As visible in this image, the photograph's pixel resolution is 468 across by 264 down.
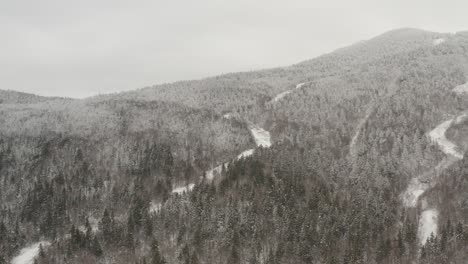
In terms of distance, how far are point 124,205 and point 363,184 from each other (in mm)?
66224

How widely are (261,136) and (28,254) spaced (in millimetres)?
90244

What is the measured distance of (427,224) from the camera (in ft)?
336

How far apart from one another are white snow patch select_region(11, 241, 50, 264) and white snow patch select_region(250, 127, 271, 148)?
7703 centimetres

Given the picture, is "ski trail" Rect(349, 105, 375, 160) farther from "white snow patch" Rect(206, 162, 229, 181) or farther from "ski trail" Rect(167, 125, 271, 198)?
"white snow patch" Rect(206, 162, 229, 181)

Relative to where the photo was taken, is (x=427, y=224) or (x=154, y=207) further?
(x=154, y=207)

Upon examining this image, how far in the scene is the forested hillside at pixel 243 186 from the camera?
98188mm

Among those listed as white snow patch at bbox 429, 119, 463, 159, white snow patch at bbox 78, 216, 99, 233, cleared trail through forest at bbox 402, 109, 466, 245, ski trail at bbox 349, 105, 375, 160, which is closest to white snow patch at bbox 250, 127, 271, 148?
ski trail at bbox 349, 105, 375, 160

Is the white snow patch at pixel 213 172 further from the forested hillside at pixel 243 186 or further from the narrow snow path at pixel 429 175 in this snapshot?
the narrow snow path at pixel 429 175

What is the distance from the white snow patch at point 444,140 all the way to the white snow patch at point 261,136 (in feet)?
178

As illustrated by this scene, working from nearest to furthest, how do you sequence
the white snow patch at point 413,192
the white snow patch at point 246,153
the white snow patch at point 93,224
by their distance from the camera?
the white snow patch at point 93,224 → the white snow patch at point 413,192 → the white snow patch at point 246,153

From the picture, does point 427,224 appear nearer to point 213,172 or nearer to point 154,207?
point 213,172

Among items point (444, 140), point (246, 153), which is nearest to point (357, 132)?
point (444, 140)

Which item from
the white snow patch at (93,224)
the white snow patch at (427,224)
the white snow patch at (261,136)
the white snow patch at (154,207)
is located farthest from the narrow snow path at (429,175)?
the white snow patch at (93,224)

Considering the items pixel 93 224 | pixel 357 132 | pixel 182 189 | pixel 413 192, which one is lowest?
pixel 413 192
